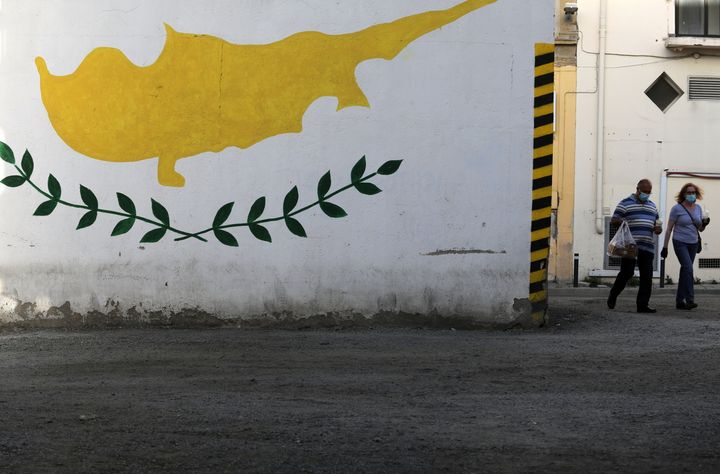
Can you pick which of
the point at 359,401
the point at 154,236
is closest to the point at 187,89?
the point at 154,236

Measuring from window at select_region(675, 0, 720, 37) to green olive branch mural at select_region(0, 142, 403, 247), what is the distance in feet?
49.1

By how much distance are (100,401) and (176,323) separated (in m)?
4.35

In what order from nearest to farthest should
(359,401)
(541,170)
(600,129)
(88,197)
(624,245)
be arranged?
(359,401) < (88,197) < (541,170) < (624,245) < (600,129)

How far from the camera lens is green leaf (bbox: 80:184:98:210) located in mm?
12156

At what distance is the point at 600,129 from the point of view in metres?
25.0

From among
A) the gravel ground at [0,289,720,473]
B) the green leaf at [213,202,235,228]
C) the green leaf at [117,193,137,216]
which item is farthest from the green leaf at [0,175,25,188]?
the green leaf at [213,202,235,228]

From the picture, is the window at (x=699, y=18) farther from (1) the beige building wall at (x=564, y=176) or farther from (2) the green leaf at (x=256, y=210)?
(2) the green leaf at (x=256, y=210)

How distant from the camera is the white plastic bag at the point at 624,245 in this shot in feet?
48.8

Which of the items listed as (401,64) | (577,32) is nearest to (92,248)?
(401,64)

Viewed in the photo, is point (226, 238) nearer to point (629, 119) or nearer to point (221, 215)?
point (221, 215)

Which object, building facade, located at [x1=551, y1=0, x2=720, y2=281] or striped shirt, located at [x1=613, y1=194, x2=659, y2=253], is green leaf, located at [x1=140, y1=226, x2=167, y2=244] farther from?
building facade, located at [x1=551, y1=0, x2=720, y2=281]

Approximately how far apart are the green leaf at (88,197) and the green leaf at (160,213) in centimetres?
60

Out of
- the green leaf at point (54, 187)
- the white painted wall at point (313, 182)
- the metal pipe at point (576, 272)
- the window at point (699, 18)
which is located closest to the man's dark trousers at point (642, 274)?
the white painted wall at point (313, 182)

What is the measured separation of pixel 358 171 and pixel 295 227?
0.85 metres
